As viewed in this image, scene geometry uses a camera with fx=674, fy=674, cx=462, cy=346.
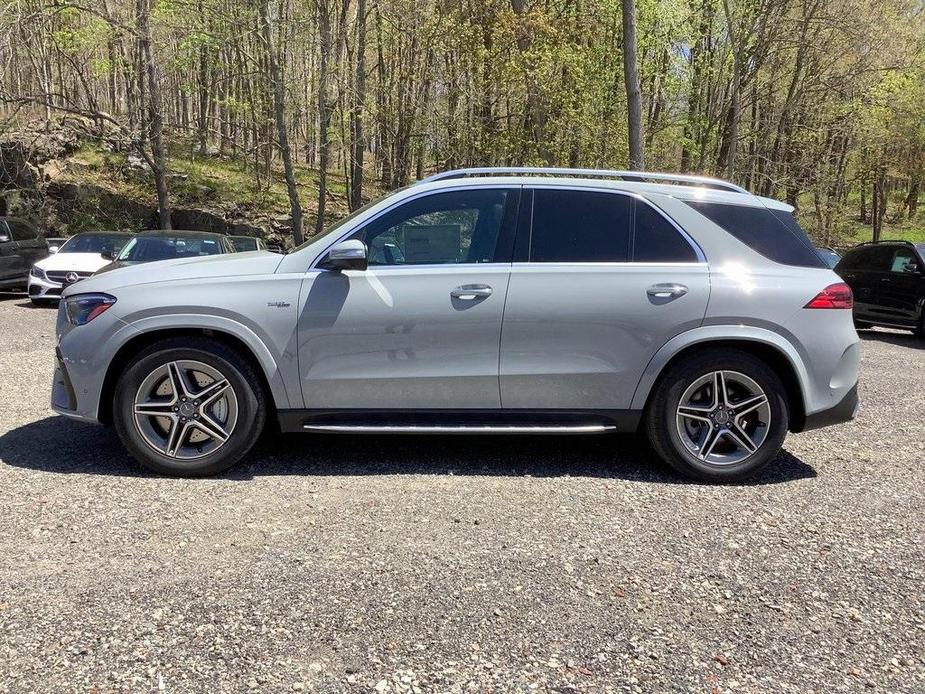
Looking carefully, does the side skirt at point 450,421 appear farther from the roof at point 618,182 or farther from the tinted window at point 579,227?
the roof at point 618,182

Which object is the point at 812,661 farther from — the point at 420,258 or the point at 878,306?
the point at 878,306

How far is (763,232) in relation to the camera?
4266 millimetres

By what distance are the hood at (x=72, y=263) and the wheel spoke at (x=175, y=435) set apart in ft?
30.1

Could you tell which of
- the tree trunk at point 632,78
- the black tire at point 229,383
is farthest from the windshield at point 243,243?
the black tire at point 229,383

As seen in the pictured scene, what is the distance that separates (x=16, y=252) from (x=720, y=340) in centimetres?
1369

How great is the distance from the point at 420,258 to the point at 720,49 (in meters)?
24.4

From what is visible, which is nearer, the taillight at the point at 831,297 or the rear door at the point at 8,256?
the taillight at the point at 831,297

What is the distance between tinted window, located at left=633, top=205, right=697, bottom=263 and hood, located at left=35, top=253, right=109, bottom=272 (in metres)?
10.5

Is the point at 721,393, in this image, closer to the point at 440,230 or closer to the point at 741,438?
the point at 741,438

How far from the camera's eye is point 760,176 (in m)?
23.8

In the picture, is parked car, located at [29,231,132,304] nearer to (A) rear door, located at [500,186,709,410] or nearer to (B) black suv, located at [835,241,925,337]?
(A) rear door, located at [500,186,709,410]

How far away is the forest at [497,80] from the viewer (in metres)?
18.1

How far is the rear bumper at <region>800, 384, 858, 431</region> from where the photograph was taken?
13.7 feet

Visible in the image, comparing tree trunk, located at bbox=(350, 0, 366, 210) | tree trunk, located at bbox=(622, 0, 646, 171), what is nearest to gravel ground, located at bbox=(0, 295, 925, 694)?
tree trunk, located at bbox=(622, 0, 646, 171)
